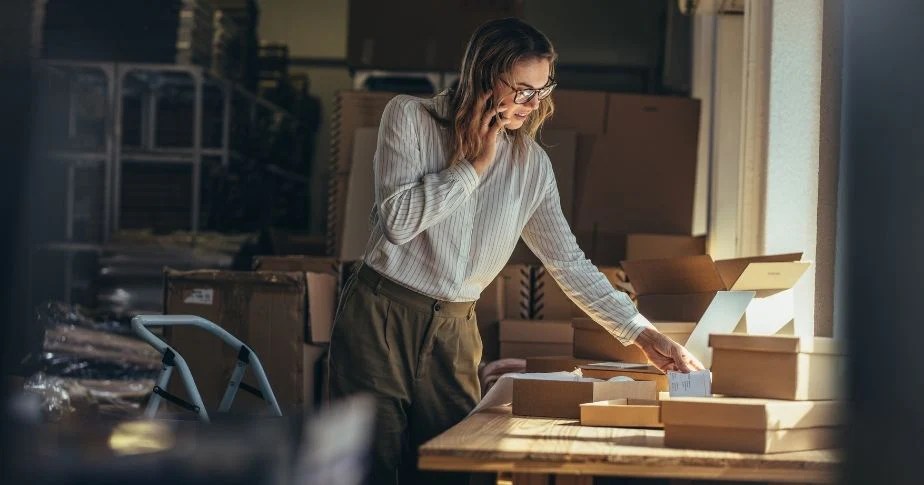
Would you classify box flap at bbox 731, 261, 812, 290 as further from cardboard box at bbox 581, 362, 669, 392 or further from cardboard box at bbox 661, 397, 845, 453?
cardboard box at bbox 661, 397, 845, 453

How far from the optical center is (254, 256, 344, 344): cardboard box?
4363mm

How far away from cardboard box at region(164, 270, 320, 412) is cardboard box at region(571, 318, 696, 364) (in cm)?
175

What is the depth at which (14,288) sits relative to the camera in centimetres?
61

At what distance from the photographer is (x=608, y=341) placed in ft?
8.82

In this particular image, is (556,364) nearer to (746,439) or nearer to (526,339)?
(746,439)

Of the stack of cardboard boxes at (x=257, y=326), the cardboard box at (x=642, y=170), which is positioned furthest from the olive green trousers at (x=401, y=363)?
the cardboard box at (x=642, y=170)

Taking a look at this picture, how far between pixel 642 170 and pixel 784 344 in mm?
3308

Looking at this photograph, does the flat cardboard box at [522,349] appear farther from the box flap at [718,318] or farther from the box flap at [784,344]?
the box flap at [784,344]

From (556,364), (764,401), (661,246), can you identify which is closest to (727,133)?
(661,246)

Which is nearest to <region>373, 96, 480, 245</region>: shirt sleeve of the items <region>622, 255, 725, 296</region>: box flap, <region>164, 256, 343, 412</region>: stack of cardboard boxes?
<region>622, 255, 725, 296</region>: box flap

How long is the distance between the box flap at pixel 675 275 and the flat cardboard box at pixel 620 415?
2.66ft

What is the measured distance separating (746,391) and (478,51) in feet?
2.83

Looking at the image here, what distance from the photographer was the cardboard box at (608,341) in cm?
263

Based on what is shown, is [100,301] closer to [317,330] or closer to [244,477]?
[317,330]
